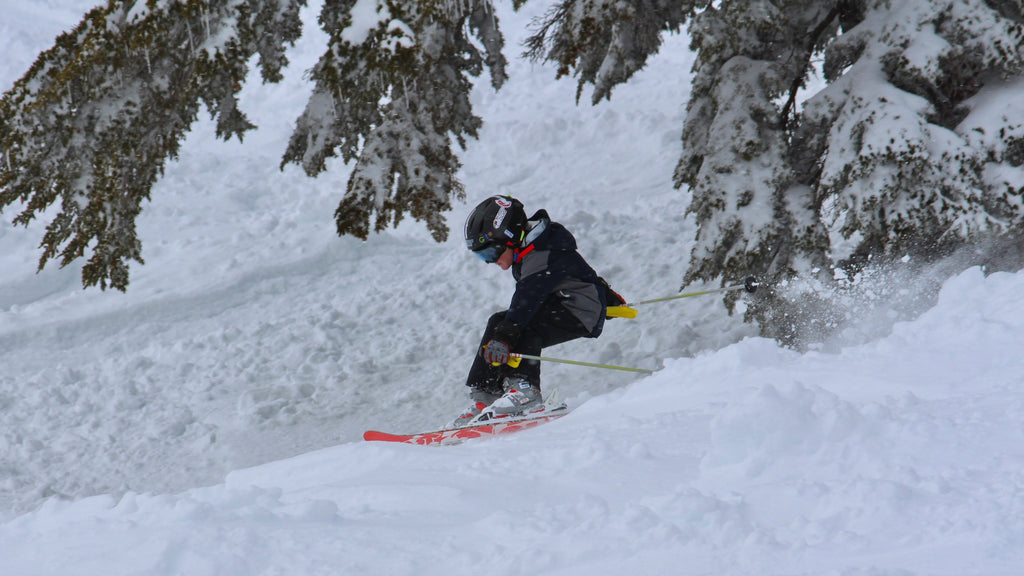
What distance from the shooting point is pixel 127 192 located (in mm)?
6840

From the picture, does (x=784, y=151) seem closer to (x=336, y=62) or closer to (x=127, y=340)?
(x=336, y=62)

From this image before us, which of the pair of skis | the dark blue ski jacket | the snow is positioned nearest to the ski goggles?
the dark blue ski jacket

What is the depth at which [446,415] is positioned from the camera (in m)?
7.42

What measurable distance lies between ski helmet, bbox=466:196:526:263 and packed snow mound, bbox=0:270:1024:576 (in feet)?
7.40

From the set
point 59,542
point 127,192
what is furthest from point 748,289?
point 127,192

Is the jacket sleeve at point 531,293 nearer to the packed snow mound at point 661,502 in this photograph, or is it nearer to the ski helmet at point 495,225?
the ski helmet at point 495,225

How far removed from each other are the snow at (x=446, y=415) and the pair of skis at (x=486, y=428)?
587mm

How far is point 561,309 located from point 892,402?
288 cm

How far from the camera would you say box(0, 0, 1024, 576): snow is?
7.44 feet

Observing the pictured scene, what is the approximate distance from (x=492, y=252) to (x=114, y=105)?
12.3 ft

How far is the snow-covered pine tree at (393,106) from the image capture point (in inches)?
246

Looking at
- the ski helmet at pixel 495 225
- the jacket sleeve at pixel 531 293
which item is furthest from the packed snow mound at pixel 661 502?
the ski helmet at pixel 495 225

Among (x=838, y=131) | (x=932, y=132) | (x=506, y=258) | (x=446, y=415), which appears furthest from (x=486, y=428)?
(x=932, y=132)

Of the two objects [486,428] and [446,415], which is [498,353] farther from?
[446,415]
